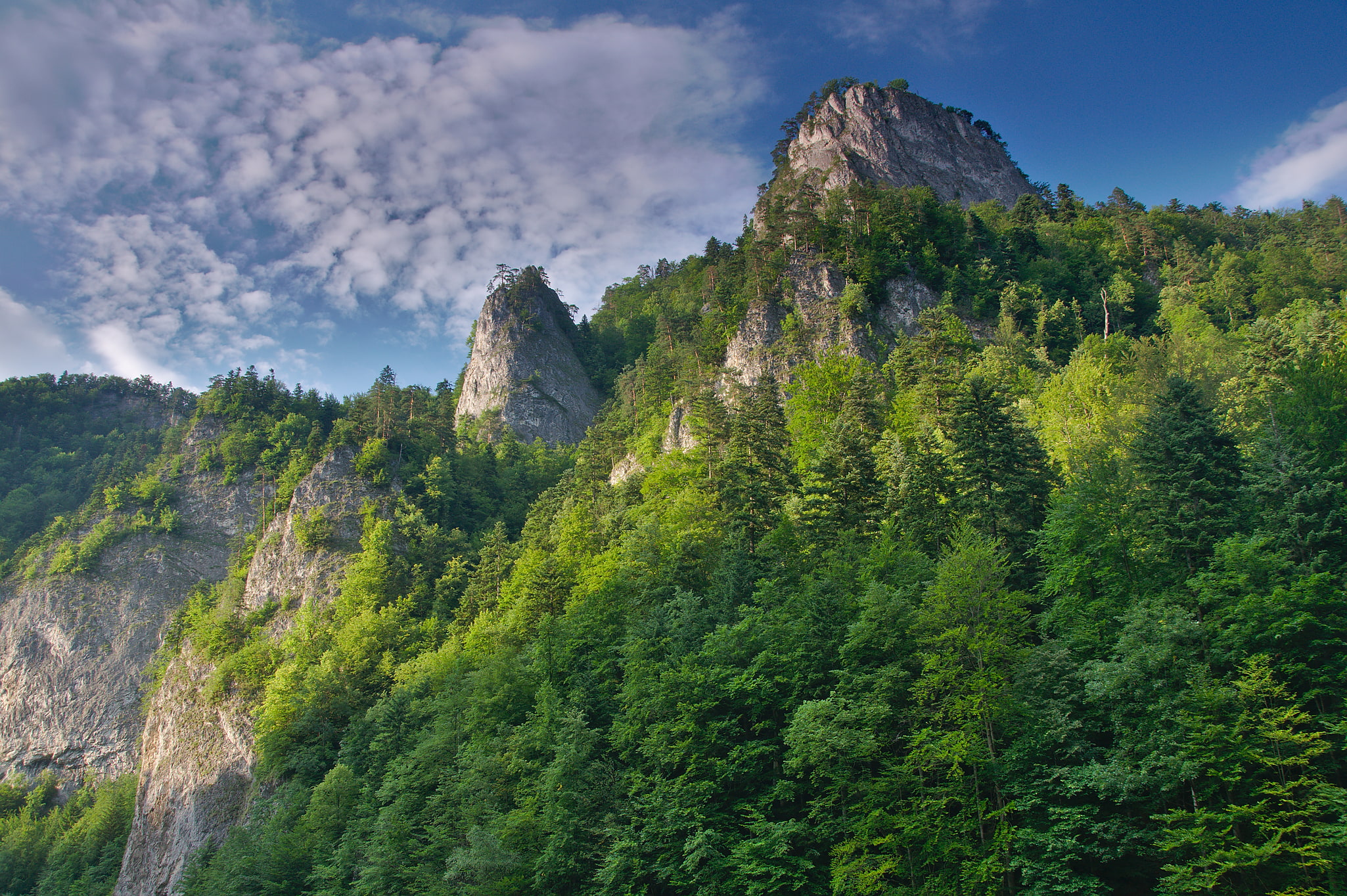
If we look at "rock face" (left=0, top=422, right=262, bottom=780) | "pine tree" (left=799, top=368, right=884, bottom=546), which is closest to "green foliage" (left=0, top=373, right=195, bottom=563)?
"rock face" (left=0, top=422, right=262, bottom=780)

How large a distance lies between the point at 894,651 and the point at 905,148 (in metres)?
84.0

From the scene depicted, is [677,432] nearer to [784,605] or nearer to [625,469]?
[625,469]

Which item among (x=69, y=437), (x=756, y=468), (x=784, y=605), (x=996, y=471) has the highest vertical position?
(x=69, y=437)

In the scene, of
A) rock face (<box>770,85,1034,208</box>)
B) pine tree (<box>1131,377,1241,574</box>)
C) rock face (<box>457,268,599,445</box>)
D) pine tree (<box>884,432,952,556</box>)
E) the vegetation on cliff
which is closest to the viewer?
the vegetation on cliff

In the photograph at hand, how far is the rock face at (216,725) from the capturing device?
45625mm

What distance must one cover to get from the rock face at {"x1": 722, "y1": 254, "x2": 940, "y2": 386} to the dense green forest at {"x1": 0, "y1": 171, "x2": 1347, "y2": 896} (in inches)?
56.8

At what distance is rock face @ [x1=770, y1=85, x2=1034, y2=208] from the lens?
8412 centimetres

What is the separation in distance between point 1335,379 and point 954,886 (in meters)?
22.2

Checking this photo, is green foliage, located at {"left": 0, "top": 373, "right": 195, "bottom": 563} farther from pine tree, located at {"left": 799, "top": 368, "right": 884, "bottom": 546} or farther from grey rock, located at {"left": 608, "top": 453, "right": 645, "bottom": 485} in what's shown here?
pine tree, located at {"left": 799, "top": 368, "right": 884, "bottom": 546}

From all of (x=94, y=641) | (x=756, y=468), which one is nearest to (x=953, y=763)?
(x=756, y=468)

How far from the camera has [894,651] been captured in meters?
21.5

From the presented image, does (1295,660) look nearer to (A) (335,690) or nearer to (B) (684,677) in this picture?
(B) (684,677)

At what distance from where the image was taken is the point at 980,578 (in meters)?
19.7

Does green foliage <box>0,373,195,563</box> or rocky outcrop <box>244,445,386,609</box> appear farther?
green foliage <box>0,373,195,563</box>
